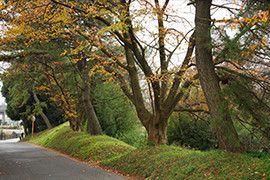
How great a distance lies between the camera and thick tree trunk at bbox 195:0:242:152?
698 centimetres

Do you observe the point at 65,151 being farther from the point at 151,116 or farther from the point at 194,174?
the point at 194,174

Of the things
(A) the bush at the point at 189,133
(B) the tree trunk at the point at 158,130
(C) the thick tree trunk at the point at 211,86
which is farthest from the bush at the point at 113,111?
(C) the thick tree trunk at the point at 211,86

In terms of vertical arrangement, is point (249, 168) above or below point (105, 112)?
below

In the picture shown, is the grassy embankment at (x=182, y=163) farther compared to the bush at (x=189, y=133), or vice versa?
the bush at (x=189, y=133)

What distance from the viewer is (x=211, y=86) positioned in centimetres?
745

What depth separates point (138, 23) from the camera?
9.93 m

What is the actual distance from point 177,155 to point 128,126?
41.2 ft

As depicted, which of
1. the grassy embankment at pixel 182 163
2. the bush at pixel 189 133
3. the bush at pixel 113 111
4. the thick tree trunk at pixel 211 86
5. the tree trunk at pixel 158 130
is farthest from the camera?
the bush at pixel 113 111

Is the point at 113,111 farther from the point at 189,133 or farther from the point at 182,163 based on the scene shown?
the point at 182,163

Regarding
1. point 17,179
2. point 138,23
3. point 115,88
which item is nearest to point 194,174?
point 17,179

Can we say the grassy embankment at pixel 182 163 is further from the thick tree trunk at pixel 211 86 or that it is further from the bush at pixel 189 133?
the bush at pixel 189 133

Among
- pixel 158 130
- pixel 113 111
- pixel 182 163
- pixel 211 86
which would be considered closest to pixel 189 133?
pixel 158 130

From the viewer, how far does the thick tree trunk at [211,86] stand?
698cm

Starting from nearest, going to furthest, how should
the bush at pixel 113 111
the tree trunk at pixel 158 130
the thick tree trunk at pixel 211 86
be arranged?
1. the thick tree trunk at pixel 211 86
2. the tree trunk at pixel 158 130
3. the bush at pixel 113 111
